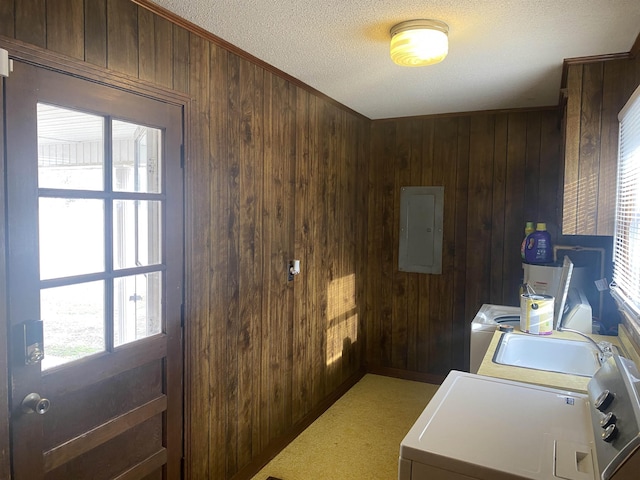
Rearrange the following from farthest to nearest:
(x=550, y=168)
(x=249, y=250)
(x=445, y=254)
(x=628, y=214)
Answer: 1. (x=445, y=254)
2. (x=550, y=168)
3. (x=249, y=250)
4. (x=628, y=214)

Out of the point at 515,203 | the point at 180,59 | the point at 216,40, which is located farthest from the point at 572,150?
the point at 180,59

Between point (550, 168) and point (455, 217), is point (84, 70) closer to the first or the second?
point (455, 217)

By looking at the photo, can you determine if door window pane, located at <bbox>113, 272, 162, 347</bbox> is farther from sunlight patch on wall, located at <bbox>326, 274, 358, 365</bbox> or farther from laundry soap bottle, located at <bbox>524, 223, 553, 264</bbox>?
laundry soap bottle, located at <bbox>524, 223, 553, 264</bbox>

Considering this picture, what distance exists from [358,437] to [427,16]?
2604 mm

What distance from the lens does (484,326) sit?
10.2 ft

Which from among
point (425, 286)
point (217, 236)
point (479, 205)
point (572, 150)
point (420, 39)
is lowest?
point (425, 286)

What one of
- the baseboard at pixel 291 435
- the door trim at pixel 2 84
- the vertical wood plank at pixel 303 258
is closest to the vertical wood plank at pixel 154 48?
the door trim at pixel 2 84

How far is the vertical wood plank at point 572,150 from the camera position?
8.25 feet

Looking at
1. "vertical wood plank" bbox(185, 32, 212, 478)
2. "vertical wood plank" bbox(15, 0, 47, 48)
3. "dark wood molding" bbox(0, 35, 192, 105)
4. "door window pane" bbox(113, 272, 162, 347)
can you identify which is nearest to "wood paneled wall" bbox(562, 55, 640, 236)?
"vertical wood plank" bbox(185, 32, 212, 478)

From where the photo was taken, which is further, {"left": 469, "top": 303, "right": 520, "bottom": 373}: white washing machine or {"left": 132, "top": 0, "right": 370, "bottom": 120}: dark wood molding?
{"left": 469, "top": 303, "right": 520, "bottom": 373}: white washing machine

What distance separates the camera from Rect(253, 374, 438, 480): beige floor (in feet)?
9.09

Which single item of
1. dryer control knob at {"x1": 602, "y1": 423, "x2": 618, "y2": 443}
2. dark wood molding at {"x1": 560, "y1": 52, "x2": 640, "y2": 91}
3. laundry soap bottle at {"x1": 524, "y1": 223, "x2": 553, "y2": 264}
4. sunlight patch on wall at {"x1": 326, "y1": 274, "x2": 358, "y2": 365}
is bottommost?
sunlight patch on wall at {"x1": 326, "y1": 274, "x2": 358, "y2": 365}

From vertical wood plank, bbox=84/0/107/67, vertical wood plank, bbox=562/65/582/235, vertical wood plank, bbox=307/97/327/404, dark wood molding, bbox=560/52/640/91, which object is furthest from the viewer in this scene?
vertical wood plank, bbox=307/97/327/404

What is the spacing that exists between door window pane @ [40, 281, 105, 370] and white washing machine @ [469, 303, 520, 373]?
90.1 inches
